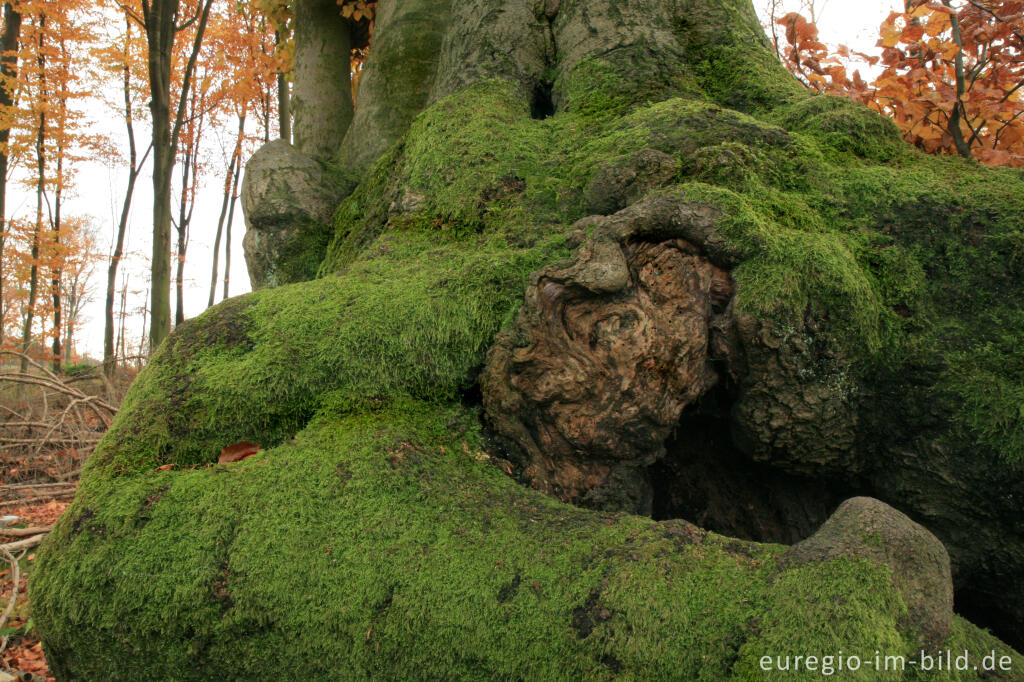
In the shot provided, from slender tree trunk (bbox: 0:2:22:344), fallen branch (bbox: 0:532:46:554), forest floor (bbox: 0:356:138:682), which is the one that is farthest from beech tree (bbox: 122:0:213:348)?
slender tree trunk (bbox: 0:2:22:344)

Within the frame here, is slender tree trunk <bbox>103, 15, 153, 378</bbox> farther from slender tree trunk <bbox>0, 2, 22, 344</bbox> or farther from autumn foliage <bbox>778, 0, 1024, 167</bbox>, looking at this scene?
autumn foliage <bbox>778, 0, 1024, 167</bbox>

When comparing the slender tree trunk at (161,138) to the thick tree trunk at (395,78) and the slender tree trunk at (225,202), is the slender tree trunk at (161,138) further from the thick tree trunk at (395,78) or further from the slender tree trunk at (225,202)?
the slender tree trunk at (225,202)

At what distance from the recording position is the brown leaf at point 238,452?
246 cm

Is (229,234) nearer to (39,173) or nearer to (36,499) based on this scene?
(39,173)

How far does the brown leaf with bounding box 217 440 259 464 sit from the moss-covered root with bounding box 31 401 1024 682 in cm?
12

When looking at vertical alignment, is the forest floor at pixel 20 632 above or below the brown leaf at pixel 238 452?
below

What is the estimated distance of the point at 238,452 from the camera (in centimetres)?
248

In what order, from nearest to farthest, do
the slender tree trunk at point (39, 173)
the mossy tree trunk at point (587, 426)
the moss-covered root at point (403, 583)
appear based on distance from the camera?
the moss-covered root at point (403, 583), the mossy tree trunk at point (587, 426), the slender tree trunk at point (39, 173)

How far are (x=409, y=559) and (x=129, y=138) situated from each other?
19.7 metres

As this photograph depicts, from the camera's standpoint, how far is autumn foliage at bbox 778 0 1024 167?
3961 millimetres

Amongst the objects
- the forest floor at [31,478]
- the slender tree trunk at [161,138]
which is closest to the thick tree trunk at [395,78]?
the forest floor at [31,478]

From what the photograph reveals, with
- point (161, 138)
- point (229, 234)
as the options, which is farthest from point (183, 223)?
point (161, 138)

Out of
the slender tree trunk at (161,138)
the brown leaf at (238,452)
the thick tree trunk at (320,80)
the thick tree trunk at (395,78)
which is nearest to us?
the brown leaf at (238,452)

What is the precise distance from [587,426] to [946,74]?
517 cm
